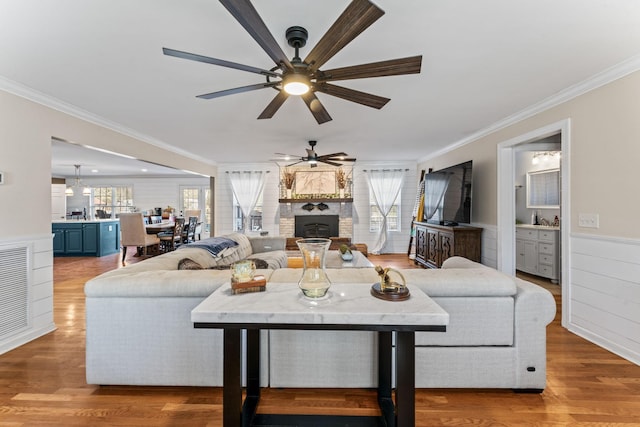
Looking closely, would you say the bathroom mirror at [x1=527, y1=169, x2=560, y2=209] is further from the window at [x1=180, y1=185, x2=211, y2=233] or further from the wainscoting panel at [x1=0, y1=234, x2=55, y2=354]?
the window at [x1=180, y1=185, x2=211, y2=233]

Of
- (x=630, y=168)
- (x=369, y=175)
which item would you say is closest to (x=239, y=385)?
(x=630, y=168)

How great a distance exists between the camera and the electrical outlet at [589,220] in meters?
2.67

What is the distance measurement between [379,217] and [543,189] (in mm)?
3348

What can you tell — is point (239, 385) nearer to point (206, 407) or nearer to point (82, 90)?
point (206, 407)

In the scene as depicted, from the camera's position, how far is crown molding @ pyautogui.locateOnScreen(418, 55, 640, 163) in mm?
2361

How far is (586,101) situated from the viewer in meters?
2.76

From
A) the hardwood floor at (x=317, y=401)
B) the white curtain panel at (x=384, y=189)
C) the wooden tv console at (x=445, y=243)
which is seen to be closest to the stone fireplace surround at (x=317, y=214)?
the white curtain panel at (x=384, y=189)

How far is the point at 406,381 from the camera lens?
1273 mm

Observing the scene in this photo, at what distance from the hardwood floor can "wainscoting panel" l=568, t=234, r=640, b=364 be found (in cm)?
22

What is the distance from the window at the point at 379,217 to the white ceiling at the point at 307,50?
144 inches

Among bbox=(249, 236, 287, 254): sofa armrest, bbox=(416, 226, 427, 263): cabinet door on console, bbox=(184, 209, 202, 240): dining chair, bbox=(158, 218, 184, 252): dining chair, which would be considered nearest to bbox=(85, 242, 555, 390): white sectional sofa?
bbox=(249, 236, 287, 254): sofa armrest

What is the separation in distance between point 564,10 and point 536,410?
2.37 metres

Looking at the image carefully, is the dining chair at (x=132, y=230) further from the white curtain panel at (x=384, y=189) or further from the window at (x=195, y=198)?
the white curtain panel at (x=384, y=189)

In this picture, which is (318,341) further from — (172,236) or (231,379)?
(172,236)
